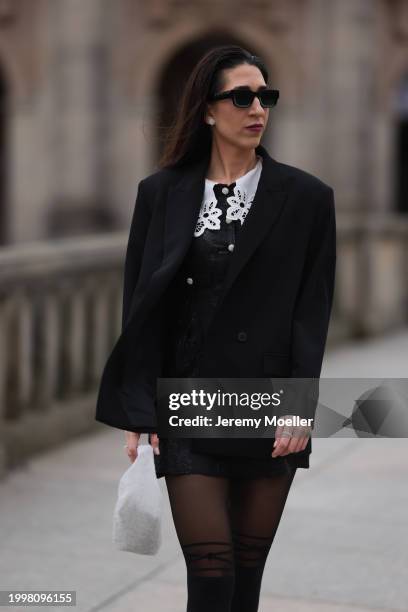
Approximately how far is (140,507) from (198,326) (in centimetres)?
48

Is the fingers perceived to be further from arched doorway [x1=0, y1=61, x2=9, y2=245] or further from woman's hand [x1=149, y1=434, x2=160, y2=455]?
arched doorway [x1=0, y1=61, x2=9, y2=245]

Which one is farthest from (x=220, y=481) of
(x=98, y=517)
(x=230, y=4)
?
(x=230, y=4)

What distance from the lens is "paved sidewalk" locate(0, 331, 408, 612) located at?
4.52 m

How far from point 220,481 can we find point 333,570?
68.3 inches

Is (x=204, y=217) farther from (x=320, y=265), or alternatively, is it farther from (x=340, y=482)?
(x=340, y=482)

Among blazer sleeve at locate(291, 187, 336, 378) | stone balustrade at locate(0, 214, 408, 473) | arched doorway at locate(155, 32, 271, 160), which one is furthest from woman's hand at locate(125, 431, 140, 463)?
arched doorway at locate(155, 32, 271, 160)

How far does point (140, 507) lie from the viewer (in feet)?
10.5

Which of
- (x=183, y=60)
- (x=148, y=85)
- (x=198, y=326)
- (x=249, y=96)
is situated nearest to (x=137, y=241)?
(x=198, y=326)

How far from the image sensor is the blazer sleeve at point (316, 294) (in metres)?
3.18

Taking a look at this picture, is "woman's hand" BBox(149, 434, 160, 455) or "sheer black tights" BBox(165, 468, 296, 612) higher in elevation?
"woman's hand" BBox(149, 434, 160, 455)

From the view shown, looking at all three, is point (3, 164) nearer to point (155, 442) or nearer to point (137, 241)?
point (137, 241)

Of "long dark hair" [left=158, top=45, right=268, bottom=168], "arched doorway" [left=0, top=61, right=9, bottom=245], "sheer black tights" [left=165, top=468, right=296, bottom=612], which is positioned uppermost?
"long dark hair" [left=158, top=45, right=268, bottom=168]

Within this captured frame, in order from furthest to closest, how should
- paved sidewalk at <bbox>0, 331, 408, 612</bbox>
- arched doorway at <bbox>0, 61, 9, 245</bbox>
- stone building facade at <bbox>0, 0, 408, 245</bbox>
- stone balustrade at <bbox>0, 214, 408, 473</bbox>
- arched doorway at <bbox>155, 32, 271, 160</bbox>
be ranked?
arched doorway at <bbox>0, 61, 9, 245</bbox>
arched doorway at <bbox>155, 32, 271, 160</bbox>
stone building facade at <bbox>0, 0, 408, 245</bbox>
stone balustrade at <bbox>0, 214, 408, 473</bbox>
paved sidewalk at <bbox>0, 331, 408, 612</bbox>

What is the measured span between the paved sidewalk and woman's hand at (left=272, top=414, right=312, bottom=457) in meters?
1.35
